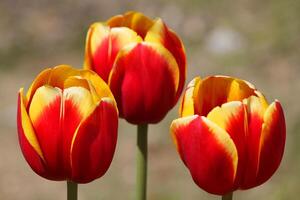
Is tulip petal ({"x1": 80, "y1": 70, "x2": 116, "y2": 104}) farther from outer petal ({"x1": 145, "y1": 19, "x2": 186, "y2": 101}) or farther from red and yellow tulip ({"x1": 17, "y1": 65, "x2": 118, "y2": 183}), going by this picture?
outer petal ({"x1": 145, "y1": 19, "x2": 186, "y2": 101})

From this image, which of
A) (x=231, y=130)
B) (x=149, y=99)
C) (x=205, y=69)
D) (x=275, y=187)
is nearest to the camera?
(x=231, y=130)

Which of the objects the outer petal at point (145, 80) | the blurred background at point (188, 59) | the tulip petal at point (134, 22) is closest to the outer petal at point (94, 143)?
the outer petal at point (145, 80)

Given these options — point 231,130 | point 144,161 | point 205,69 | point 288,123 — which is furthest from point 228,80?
point 205,69

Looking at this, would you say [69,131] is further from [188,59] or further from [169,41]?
[188,59]

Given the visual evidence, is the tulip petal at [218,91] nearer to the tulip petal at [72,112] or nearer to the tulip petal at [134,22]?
the tulip petal at [72,112]

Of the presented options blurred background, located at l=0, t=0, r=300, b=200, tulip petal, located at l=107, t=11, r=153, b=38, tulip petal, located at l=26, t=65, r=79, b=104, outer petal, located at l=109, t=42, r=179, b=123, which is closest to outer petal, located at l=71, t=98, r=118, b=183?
tulip petal, located at l=26, t=65, r=79, b=104

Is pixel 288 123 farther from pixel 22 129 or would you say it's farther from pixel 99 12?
pixel 22 129
